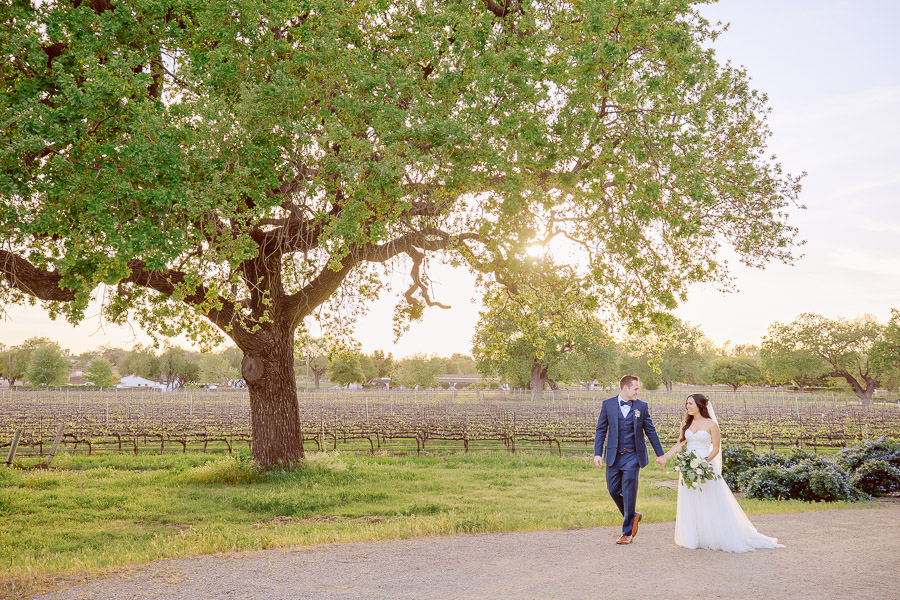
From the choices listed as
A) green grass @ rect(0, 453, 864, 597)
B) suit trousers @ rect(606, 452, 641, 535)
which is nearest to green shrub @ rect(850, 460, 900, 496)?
green grass @ rect(0, 453, 864, 597)

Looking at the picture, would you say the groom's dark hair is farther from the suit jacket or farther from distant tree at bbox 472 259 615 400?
distant tree at bbox 472 259 615 400

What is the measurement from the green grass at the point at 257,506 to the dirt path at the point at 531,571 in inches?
30.1

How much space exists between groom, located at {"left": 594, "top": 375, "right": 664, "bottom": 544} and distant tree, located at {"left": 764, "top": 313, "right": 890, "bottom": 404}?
2552 inches

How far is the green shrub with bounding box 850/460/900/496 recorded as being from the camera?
41.3ft

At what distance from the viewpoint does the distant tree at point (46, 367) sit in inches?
3696

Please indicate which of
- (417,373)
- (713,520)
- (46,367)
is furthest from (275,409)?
(46,367)

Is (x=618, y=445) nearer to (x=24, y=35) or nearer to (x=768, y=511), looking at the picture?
(x=768, y=511)

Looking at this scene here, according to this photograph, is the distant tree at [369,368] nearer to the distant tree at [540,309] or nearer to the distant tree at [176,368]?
the distant tree at [176,368]

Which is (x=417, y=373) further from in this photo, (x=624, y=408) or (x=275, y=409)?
(x=624, y=408)

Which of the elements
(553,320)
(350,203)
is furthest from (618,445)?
(553,320)

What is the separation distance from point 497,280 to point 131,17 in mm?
8552

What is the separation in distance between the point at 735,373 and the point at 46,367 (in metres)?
106

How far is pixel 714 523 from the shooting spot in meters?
7.02

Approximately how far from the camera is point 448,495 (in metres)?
13.7
